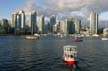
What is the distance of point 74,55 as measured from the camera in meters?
79.9

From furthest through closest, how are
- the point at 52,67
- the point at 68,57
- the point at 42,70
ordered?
the point at 68,57
the point at 52,67
the point at 42,70

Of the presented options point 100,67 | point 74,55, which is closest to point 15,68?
point 74,55

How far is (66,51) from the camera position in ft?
263

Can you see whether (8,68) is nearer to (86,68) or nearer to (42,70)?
(42,70)

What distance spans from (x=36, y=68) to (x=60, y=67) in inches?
257

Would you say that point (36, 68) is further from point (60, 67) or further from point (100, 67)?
point (100, 67)

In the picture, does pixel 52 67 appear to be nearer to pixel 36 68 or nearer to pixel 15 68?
pixel 36 68

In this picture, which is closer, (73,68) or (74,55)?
(73,68)

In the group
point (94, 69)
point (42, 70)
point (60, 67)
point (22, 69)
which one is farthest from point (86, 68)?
point (22, 69)

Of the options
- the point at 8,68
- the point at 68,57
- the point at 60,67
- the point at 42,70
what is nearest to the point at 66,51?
the point at 68,57

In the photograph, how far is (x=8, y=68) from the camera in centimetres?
7212

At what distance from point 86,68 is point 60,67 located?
274 inches

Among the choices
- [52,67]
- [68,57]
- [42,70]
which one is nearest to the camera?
[42,70]

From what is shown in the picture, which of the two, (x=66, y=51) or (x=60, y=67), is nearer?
(x=60, y=67)
